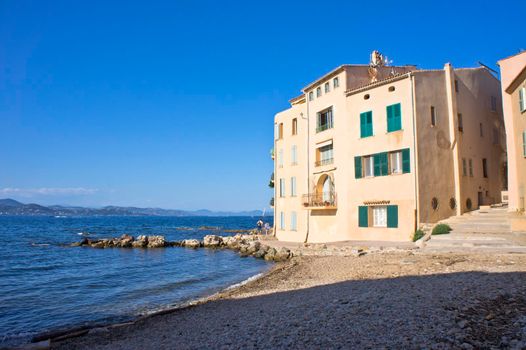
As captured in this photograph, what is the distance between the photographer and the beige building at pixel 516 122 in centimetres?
1892

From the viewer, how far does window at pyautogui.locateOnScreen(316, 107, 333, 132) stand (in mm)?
29125

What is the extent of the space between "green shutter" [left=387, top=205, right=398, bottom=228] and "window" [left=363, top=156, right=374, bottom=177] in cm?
259

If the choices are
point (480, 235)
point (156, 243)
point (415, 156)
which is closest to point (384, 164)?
point (415, 156)

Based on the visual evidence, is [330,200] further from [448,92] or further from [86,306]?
[86,306]

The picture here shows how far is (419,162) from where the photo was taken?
75.8 feet

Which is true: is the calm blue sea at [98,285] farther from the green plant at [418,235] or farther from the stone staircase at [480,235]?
the stone staircase at [480,235]

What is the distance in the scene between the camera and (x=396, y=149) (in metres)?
24.0

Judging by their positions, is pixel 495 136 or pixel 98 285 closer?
pixel 98 285

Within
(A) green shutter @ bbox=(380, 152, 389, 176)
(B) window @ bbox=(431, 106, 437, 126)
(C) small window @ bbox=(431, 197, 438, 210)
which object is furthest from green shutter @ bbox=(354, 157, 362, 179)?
(B) window @ bbox=(431, 106, 437, 126)

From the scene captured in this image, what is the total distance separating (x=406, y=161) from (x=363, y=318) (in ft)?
56.7

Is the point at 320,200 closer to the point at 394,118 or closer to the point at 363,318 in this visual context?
the point at 394,118

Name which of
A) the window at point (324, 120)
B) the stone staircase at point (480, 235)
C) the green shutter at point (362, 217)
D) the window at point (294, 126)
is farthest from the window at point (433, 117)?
the window at point (294, 126)

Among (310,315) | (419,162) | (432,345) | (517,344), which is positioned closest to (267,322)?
(310,315)

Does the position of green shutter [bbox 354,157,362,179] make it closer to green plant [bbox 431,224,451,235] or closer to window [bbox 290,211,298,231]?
green plant [bbox 431,224,451,235]
